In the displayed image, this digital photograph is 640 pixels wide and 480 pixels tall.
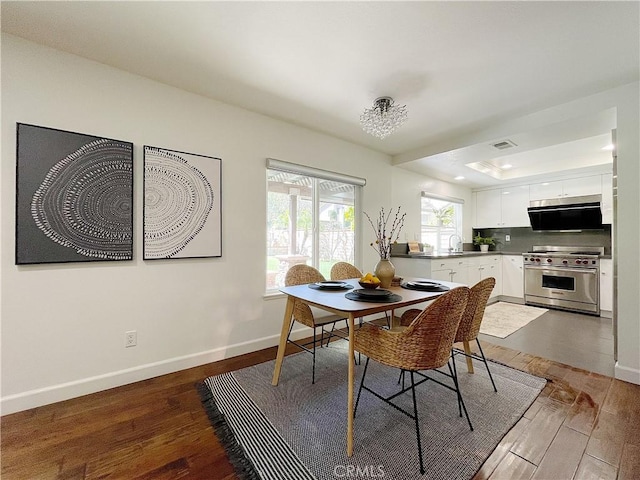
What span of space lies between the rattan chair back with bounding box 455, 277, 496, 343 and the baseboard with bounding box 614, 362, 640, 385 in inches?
55.2

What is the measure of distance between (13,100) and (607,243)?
716 centimetres

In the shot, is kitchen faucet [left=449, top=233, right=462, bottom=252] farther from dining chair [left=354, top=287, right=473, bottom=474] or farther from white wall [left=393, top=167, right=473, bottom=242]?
dining chair [left=354, top=287, right=473, bottom=474]

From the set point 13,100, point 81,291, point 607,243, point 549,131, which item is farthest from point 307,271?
point 607,243

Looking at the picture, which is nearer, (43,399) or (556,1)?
(556,1)

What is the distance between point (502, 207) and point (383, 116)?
4.25 m

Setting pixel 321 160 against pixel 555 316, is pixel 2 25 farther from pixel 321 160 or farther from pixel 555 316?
pixel 555 316

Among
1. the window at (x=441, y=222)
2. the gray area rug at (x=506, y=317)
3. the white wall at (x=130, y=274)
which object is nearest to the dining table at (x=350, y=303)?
the white wall at (x=130, y=274)

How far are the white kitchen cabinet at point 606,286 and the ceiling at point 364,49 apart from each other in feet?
8.14

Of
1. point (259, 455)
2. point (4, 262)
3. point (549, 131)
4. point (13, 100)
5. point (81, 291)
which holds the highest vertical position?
point (549, 131)

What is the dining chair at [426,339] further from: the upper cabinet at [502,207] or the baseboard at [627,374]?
the upper cabinet at [502,207]

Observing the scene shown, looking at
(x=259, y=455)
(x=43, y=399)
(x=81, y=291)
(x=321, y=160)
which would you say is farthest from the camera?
(x=321, y=160)

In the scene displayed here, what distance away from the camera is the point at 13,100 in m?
1.76

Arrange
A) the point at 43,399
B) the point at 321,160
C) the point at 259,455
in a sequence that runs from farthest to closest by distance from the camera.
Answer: the point at 321,160 < the point at 43,399 < the point at 259,455

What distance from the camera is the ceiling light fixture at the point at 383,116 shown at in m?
2.34
